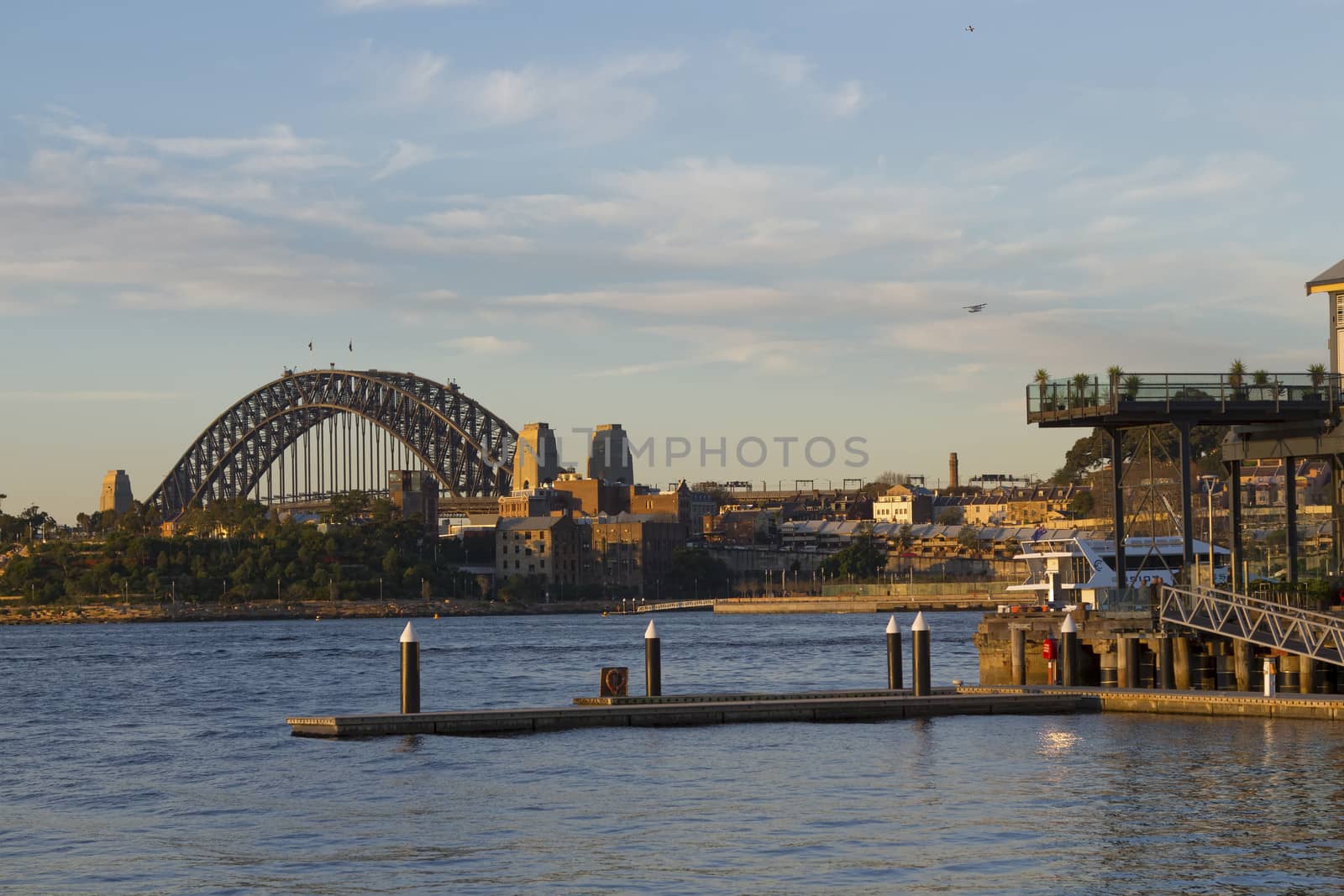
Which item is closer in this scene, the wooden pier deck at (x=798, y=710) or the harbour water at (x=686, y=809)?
the harbour water at (x=686, y=809)

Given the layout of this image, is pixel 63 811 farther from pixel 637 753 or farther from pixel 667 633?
pixel 667 633

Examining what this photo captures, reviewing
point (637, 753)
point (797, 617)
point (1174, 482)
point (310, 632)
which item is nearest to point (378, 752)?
point (637, 753)

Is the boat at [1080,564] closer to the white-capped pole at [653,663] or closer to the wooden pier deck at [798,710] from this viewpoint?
the wooden pier deck at [798,710]

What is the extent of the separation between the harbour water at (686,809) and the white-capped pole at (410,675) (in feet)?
5.05

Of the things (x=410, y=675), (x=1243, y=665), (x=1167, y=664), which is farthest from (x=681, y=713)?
(x=1243, y=665)

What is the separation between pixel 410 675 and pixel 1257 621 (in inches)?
770

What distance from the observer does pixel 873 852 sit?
94.1ft

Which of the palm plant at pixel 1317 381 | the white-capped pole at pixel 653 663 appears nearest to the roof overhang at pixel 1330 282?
the palm plant at pixel 1317 381

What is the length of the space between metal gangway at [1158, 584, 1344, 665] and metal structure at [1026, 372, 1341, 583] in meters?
1.27

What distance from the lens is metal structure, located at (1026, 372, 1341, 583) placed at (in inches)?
1845

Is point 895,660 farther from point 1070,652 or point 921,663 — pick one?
point 1070,652

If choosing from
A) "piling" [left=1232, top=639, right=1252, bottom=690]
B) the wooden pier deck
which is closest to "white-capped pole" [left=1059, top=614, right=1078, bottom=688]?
the wooden pier deck

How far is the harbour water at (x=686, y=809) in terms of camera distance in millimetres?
27188

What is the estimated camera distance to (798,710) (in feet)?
151
